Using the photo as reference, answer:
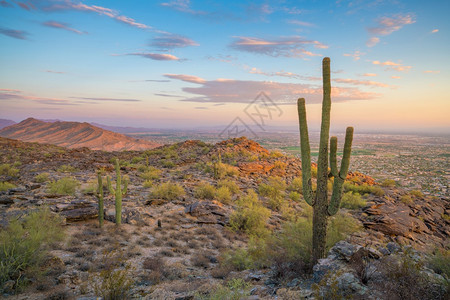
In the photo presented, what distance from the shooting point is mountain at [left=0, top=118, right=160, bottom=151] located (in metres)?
65.7

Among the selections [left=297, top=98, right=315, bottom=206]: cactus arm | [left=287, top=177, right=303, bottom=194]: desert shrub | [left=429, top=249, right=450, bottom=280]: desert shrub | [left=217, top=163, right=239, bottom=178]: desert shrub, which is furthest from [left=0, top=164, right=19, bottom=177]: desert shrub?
[left=429, top=249, right=450, bottom=280]: desert shrub

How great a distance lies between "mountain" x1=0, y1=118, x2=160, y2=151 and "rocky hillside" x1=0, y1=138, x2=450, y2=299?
4950cm

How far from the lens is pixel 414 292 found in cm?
397

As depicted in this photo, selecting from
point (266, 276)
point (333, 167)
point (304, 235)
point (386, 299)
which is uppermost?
point (333, 167)

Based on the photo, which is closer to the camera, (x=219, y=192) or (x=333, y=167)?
(x=333, y=167)

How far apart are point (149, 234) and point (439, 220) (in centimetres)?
1628

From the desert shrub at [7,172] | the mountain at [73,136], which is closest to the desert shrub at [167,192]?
the desert shrub at [7,172]

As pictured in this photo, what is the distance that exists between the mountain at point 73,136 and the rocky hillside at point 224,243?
49504 mm

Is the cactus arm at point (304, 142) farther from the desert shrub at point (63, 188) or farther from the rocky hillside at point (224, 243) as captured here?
the desert shrub at point (63, 188)

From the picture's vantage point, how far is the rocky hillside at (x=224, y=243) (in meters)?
4.85

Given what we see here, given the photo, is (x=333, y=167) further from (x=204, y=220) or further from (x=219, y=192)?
(x=219, y=192)

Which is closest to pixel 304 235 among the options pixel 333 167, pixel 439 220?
pixel 333 167

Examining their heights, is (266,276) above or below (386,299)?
below

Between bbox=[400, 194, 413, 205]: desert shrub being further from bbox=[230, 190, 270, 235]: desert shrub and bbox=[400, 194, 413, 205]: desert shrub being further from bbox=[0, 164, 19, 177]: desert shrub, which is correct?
bbox=[0, 164, 19, 177]: desert shrub
